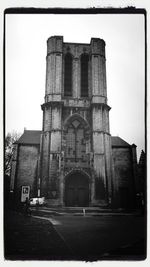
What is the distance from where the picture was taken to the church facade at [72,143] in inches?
520

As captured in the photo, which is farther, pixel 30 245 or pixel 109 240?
pixel 109 240

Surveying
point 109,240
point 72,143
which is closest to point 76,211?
point 109,240

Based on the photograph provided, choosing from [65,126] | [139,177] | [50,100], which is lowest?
[139,177]

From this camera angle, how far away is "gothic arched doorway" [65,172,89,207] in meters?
12.1

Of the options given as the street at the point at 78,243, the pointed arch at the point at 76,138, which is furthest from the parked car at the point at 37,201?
the street at the point at 78,243

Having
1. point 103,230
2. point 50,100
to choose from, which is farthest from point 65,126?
point 103,230

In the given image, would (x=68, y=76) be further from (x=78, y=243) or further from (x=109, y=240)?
(x=78, y=243)

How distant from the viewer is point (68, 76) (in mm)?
17375

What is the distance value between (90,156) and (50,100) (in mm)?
3635

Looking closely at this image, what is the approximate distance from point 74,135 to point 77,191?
3.01 meters

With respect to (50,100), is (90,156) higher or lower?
lower

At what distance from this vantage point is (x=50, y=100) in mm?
15594

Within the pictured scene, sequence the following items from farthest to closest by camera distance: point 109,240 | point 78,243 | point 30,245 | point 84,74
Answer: point 84,74 → point 109,240 → point 78,243 → point 30,245

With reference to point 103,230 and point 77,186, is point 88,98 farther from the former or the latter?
point 103,230
